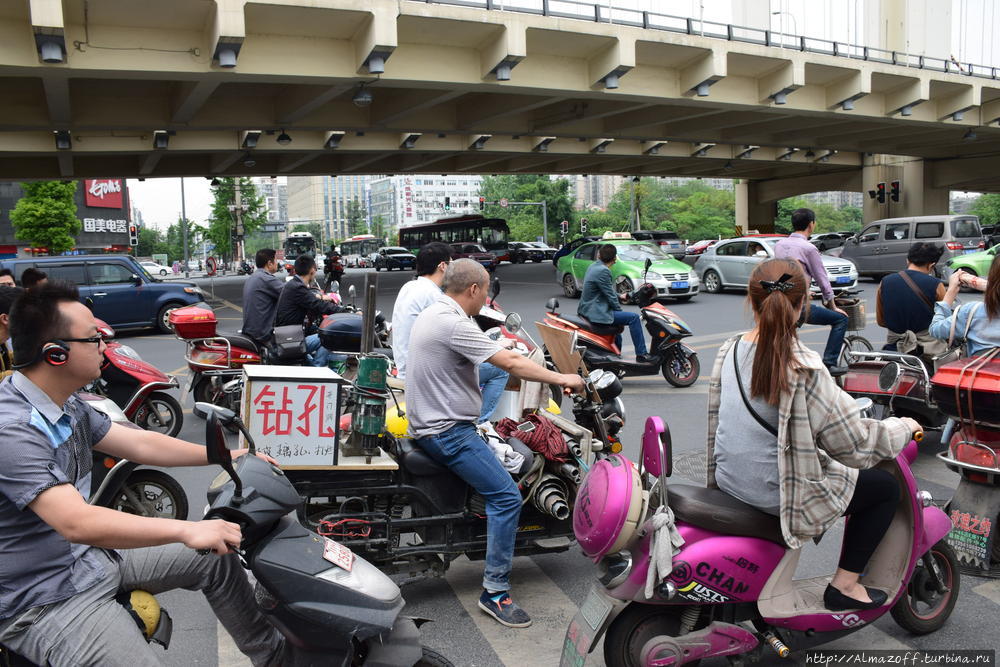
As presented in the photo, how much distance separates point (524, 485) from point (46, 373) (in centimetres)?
246

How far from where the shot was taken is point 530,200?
82.2 metres

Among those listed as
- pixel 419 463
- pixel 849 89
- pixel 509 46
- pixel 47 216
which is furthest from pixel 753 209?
pixel 419 463

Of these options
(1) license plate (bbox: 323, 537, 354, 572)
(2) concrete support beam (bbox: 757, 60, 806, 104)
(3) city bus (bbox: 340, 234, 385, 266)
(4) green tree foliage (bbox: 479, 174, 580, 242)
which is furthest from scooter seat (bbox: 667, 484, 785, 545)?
(4) green tree foliage (bbox: 479, 174, 580, 242)

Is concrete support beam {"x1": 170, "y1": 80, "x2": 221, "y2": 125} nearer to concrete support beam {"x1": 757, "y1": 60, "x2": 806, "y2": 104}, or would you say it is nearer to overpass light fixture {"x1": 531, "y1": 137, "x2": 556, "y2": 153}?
overpass light fixture {"x1": 531, "y1": 137, "x2": 556, "y2": 153}

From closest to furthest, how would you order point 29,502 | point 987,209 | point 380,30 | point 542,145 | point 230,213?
1. point 29,502
2. point 380,30
3. point 542,145
4. point 230,213
5. point 987,209

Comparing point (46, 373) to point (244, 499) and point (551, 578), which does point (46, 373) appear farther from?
point (551, 578)

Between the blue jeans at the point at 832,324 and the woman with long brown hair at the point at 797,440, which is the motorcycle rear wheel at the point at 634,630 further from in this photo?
the blue jeans at the point at 832,324

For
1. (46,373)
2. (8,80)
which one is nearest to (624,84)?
(8,80)

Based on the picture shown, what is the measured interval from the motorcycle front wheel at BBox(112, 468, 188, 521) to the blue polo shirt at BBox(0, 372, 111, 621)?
105 inches

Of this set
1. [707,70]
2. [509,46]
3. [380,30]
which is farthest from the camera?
[707,70]

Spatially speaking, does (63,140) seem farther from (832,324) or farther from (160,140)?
(832,324)

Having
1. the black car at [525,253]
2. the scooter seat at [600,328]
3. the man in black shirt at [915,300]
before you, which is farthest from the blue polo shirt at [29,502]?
the black car at [525,253]

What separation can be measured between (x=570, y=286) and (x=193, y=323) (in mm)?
15002

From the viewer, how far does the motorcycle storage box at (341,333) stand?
8.32 m
